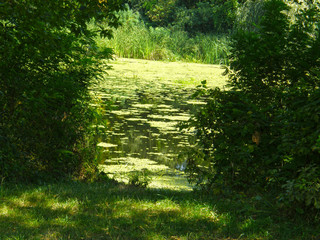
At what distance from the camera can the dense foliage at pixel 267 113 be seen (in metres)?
4.74

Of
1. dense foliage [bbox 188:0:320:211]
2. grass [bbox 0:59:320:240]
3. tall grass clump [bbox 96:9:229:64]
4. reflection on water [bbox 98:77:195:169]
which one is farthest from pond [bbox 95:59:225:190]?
tall grass clump [bbox 96:9:229:64]

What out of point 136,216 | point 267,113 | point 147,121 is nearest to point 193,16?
point 147,121

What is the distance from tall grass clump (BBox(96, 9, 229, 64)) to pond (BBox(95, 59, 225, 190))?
3.16m

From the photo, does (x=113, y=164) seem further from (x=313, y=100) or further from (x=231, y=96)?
(x=313, y=100)

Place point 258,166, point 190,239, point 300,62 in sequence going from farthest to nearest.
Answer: point 300,62, point 258,166, point 190,239

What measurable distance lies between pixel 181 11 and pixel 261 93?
30.7 meters

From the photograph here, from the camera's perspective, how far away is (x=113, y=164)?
27.9 feet

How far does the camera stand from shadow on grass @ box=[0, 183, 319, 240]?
13.2 ft

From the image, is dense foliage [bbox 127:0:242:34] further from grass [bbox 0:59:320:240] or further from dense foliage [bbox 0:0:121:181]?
grass [bbox 0:59:320:240]

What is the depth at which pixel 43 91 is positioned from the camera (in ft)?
20.2

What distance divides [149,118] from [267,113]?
657 cm

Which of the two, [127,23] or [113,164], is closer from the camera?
[113,164]

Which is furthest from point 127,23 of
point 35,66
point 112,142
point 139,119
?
point 35,66

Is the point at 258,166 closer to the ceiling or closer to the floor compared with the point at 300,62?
closer to the floor
